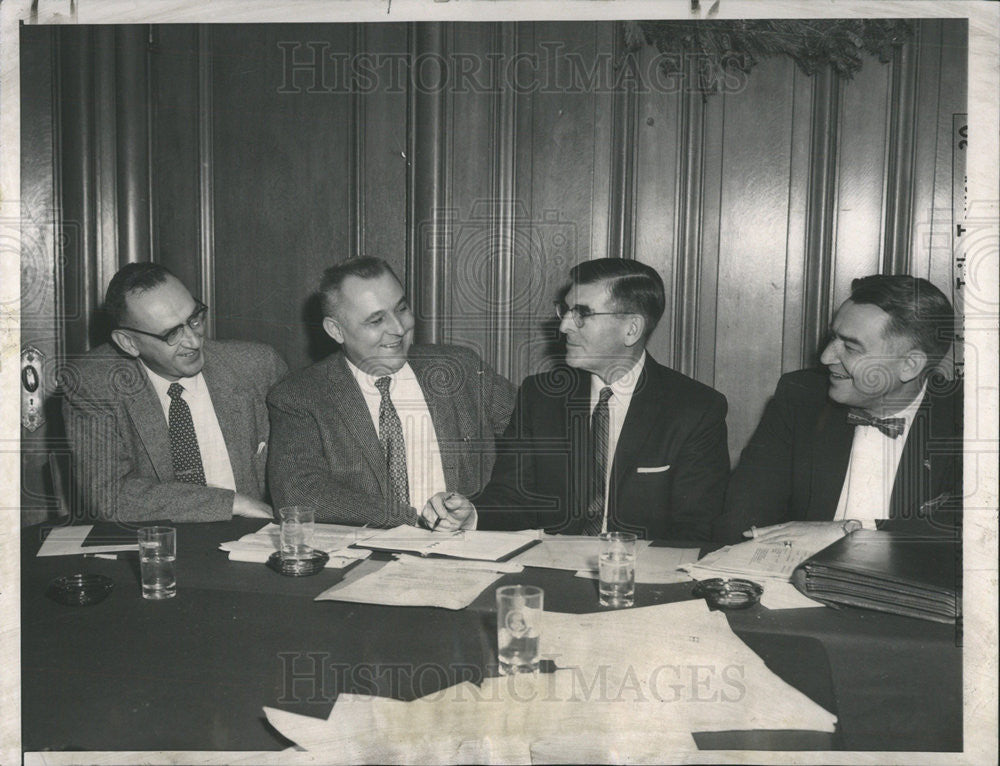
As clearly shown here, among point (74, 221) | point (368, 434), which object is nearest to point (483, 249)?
point (368, 434)

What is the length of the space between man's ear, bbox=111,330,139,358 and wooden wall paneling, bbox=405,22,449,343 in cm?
109

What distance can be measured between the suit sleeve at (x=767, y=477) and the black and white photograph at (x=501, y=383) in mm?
14

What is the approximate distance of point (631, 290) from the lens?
9.53 ft

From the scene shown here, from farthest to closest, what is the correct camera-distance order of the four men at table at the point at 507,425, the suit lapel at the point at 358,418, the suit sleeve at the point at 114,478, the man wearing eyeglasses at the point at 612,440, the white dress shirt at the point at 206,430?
the white dress shirt at the point at 206,430, the suit lapel at the point at 358,418, the man wearing eyeglasses at the point at 612,440, the four men at table at the point at 507,425, the suit sleeve at the point at 114,478

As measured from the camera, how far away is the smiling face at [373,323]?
9.57 ft

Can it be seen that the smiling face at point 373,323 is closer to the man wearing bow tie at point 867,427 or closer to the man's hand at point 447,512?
the man's hand at point 447,512

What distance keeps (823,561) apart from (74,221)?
10.8ft

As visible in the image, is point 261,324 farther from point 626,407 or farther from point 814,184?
point 814,184

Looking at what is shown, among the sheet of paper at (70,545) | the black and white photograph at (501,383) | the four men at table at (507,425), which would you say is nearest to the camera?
the black and white photograph at (501,383)

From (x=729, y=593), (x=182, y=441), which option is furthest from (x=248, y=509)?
(x=729, y=593)

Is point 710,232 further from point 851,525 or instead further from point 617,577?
point 617,577

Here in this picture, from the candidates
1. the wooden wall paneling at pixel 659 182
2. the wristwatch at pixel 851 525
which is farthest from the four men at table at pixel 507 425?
the wooden wall paneling at pixel 659 182

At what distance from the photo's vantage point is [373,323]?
9.56ft

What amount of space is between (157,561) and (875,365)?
6.73 feet
